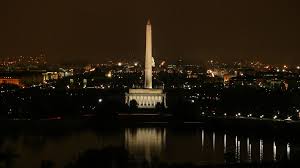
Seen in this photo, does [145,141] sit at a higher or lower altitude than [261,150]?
higher

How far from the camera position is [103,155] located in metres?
16.4

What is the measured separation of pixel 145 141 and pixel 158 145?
55.6 inches

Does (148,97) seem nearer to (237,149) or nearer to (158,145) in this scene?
(158,145)

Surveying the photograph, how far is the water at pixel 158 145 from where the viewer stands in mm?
22188

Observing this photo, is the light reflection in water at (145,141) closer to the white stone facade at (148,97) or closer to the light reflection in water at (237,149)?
the light reflection in water at (237,149)

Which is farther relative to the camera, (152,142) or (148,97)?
(148,97)

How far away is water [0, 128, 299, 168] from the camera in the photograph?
22188 mm

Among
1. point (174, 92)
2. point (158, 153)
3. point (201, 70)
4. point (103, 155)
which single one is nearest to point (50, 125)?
point (158, 153)

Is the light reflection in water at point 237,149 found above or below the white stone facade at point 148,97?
below

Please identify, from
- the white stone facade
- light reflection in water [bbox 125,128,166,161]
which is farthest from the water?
the white stone facade

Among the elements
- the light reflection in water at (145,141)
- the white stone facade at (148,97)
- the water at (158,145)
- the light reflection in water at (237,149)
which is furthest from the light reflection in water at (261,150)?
the white stone facade at (148,97)

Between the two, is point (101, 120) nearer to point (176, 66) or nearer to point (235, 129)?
point (235, 129)

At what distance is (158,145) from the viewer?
25.9m

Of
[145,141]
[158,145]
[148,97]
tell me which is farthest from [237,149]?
[148,97]
